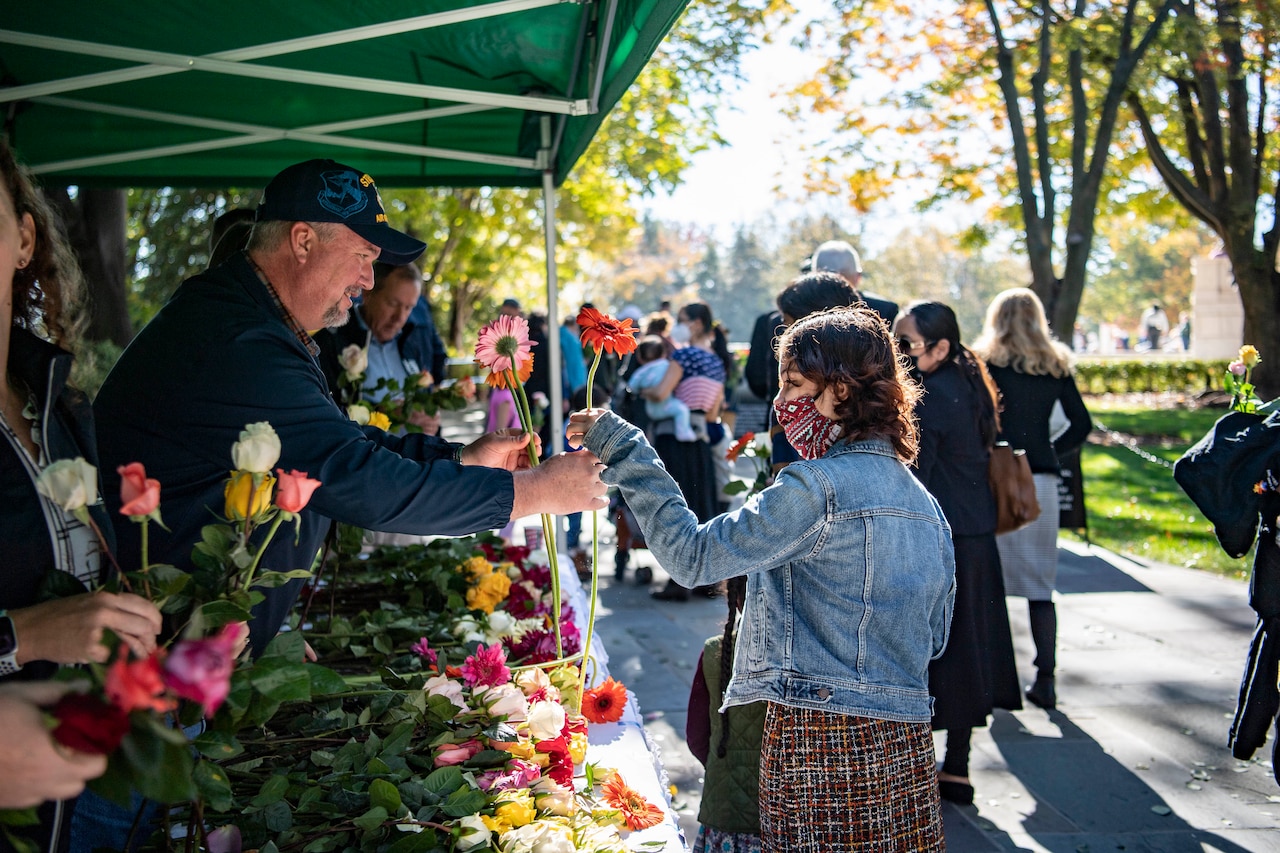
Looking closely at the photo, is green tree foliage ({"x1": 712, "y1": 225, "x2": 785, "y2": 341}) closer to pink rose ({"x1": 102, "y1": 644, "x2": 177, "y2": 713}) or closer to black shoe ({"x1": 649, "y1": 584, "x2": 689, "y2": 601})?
black shoe ({"x1": 649, "y1": 584, "x2": 689, "y2": 601})

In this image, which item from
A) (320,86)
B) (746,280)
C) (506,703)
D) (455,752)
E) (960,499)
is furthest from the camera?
(746,280)

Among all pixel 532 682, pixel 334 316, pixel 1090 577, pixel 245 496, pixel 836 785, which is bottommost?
pixel 1090 577

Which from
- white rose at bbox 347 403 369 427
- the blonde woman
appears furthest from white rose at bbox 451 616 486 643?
the blonde woman

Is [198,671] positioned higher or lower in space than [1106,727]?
higher

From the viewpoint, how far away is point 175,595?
1262 mm

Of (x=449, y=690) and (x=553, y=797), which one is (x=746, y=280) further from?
(x=553, y=797)

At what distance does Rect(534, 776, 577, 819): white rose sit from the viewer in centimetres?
186

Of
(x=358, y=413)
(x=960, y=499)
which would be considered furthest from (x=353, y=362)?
(x=960, y=499)

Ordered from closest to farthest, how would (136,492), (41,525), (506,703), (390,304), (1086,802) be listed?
(136,492) → (41,525) → (506,703) → (1086,802) → (390,304)

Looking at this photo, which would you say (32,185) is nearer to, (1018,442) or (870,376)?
(870,376)

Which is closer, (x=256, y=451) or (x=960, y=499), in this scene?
(x=256, y=451)

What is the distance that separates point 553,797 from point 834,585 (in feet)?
2.23

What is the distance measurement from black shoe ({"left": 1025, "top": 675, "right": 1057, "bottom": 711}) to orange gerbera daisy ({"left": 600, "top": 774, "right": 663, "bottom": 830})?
3.45 meters

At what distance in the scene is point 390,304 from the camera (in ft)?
14.9
